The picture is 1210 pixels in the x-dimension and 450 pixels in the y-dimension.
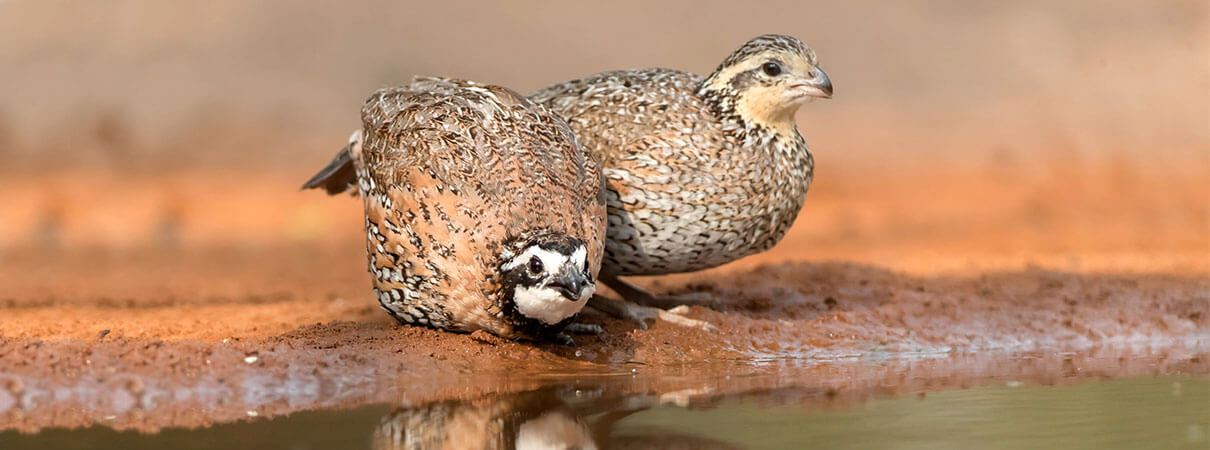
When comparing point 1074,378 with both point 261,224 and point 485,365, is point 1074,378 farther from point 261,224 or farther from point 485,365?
point 261,224

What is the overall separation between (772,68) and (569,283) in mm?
2440

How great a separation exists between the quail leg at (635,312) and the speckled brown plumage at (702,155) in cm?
20

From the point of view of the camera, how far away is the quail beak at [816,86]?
7730mm

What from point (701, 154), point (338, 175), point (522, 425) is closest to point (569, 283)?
point (522, 425)

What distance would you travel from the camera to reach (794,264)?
10.5m

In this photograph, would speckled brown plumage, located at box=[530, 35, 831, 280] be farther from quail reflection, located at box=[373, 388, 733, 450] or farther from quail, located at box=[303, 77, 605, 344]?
quail reflection, located at box=[373, 388, 733, 450]

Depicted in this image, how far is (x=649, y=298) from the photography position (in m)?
8.55

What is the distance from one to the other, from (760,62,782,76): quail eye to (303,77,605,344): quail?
134 cm

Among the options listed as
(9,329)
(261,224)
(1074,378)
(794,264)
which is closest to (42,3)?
(261,224)

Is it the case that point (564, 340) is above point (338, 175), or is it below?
below

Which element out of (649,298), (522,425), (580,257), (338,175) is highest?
(338,175)

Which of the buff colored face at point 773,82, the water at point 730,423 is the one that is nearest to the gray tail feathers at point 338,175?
the buff colored face at point 773,82

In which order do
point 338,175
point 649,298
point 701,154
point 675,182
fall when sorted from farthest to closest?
point 649,298 < point 338,175 < point 701,154 < point 675,182

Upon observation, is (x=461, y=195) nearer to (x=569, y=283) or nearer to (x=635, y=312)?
(x=569, y=283)
